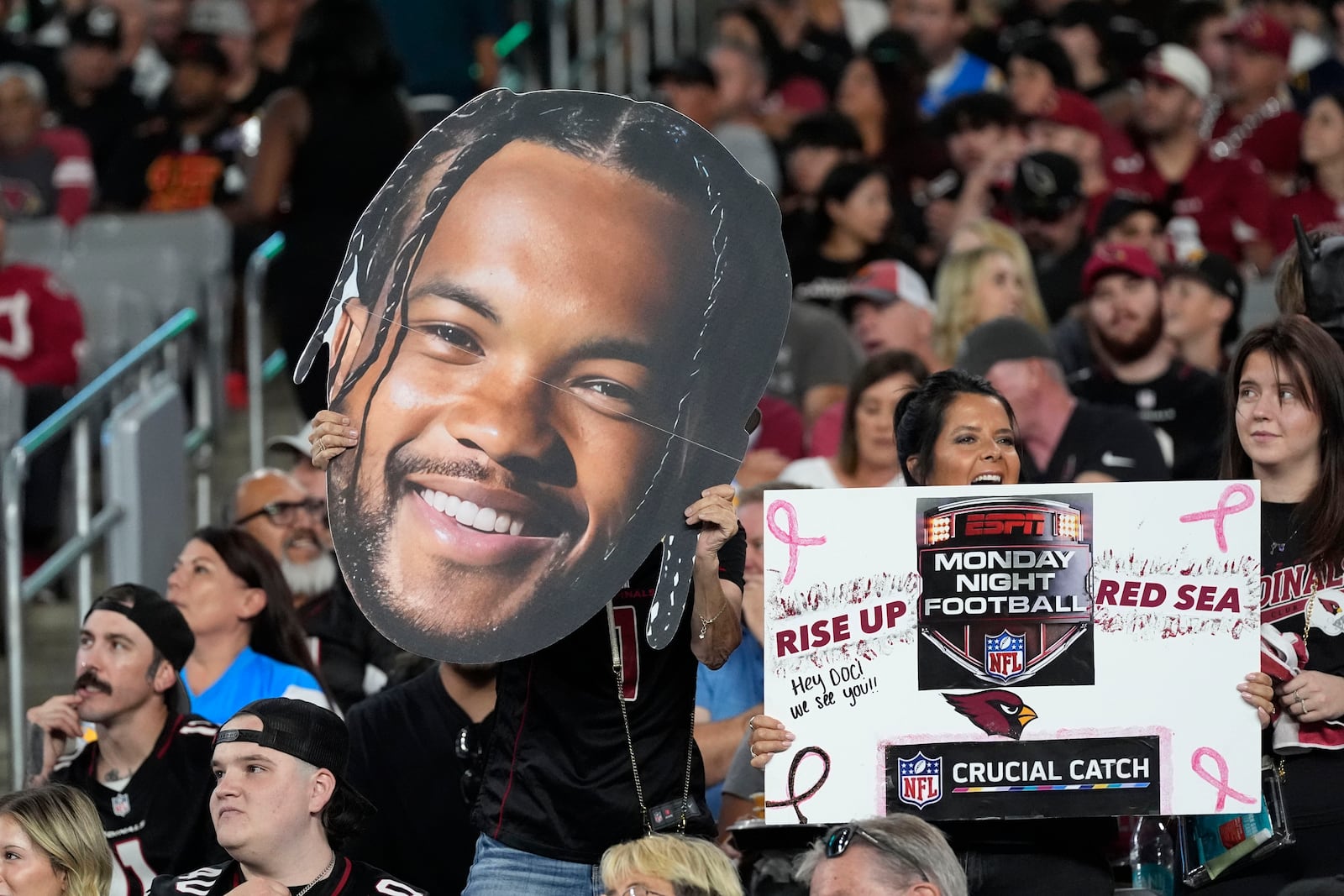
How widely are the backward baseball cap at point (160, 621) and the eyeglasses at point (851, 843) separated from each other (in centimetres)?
208

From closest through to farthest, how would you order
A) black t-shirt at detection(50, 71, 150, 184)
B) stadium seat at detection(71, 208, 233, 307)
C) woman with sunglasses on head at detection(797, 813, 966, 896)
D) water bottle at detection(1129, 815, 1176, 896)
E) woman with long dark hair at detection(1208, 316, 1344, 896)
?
woman with sunglasses on head at detection(797, 813, 966, 896) < woman with long dark hair at detection(1208, 316, 1344, 896) < water bottle at detection(1129, 815, 1176, 896) < stadium seat at detection(71, 208, 233, 307) < black t-shirt at detection(50, 71, 150, 184)

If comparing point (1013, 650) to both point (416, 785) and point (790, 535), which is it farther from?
point (416, 785)

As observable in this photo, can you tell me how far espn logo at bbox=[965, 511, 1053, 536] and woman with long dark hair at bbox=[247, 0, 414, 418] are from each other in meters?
4.29

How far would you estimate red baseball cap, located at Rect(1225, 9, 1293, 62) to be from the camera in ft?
38.3

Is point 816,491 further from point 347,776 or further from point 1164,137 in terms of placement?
point 1164,137

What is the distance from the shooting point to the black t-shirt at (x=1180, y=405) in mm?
7312

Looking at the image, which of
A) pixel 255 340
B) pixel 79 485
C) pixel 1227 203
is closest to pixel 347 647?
pixel 79 485

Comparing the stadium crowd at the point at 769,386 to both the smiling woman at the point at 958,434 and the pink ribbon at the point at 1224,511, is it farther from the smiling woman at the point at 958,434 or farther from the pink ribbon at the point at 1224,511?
the pink ribbon at the point at 1224,511

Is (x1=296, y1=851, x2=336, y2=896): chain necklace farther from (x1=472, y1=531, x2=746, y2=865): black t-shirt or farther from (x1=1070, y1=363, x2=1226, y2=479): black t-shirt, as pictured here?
(x1=1070, y1=363, x2=1226, y2=479): black t-shirt

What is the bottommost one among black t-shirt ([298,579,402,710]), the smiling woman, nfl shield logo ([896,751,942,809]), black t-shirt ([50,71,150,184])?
nfl shield logo ([896,751,942,809])

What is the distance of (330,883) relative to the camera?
4449 millimetres

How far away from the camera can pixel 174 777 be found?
5242 millimetres

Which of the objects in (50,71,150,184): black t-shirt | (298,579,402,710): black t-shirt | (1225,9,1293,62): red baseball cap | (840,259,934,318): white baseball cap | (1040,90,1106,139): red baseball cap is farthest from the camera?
(1225,9,1293,62): red baseball cap

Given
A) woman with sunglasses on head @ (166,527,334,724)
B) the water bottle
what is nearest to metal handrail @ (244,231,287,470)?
woman with sunglasses on head @ (166,527,334,724)
